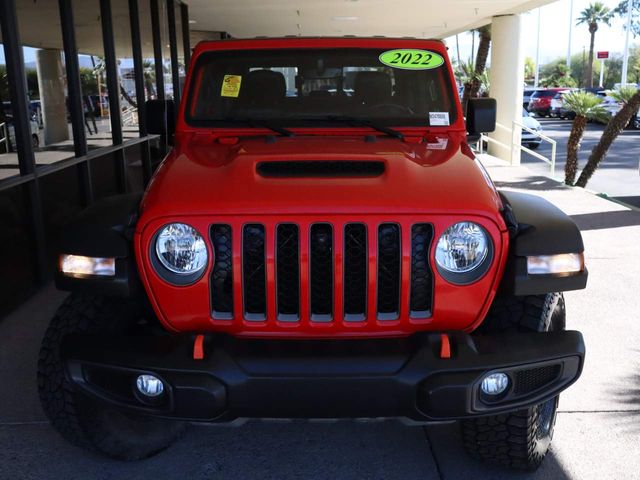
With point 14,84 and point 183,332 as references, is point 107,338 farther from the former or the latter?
point 14,84

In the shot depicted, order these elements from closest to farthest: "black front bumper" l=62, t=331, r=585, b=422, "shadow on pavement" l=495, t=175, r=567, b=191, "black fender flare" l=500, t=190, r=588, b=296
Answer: "black front bumper" l=62, t=331, r=585, b=422
"black fender flare" l=500, t=190, r=588, b=296
"shadow on pavement" l=495, t=175, r=567, b=191

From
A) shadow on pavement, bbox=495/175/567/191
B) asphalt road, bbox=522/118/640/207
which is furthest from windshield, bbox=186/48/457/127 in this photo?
asphalt road, bbox=522/118/640/207

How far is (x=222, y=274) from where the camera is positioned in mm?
2516

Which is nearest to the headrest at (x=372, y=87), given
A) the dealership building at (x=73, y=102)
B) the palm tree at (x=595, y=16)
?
the dealership building at (x=73, y=102)

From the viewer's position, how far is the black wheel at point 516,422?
2732 mm

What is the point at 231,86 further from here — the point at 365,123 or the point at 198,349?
the point at 198,349

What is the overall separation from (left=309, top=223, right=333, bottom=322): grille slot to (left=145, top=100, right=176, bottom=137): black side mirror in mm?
1779

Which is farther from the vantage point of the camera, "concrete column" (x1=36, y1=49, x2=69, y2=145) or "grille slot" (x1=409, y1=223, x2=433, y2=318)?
"concrete column" (x1=36, y1=49, x2=69, y2=145)

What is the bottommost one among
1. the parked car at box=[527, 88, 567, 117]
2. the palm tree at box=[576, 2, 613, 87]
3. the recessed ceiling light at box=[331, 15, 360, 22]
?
the parked car at box=[527, 88, 567, 117]

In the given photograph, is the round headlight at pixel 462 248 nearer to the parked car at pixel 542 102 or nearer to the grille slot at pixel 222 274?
the grille slot at pixel 222 274

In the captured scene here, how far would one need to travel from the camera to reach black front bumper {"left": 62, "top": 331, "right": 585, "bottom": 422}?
7.73 feet

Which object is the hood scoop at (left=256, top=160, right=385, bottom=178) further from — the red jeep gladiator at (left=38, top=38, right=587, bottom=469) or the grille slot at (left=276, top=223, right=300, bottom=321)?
the grille slot at (left=276, top=223, right=300, bottom=321)

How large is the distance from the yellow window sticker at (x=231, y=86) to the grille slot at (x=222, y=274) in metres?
1.50

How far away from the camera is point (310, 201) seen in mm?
2482
